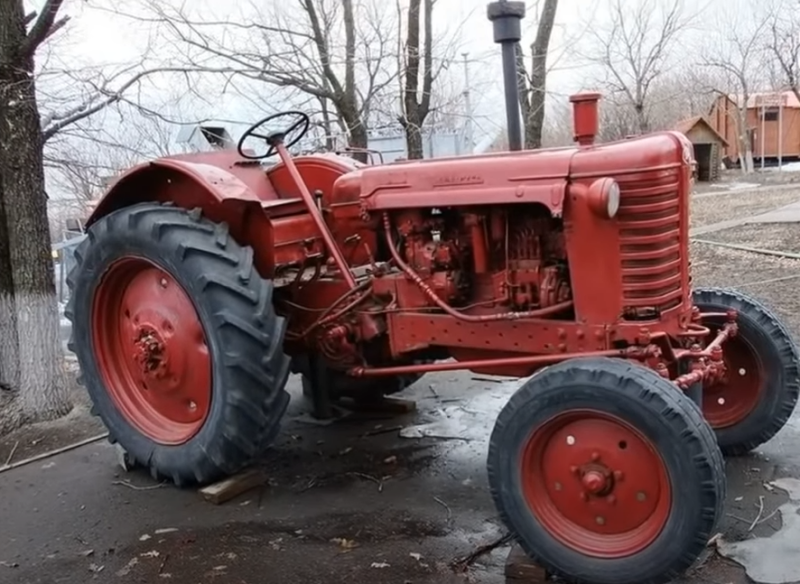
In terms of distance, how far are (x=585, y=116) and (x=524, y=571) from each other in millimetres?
1625

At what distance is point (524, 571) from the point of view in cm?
292

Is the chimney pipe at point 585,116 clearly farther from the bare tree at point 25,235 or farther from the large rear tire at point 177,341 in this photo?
the bare tree at point 25,235

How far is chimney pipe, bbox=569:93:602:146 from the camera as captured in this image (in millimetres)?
3158

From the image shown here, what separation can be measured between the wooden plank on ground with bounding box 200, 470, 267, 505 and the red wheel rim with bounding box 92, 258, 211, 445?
10.1 inches

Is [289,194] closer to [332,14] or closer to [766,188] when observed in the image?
[332,14]

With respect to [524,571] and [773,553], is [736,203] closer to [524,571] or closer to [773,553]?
[773,553]

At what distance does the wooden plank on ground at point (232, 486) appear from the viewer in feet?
12.1

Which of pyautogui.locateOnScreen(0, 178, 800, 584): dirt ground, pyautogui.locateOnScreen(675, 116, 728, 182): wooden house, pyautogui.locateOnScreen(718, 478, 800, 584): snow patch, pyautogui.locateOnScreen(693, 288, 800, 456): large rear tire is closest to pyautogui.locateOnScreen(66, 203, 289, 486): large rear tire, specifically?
pyautogui.locateOnScreen(0, 178, 800, 584): dirt ground

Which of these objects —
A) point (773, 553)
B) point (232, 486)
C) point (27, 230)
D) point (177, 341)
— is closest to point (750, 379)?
point (773, 553)

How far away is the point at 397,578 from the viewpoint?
297 cm

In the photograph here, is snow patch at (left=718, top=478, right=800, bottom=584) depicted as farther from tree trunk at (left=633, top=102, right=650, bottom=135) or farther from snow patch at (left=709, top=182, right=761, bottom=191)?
tree trunk at (left=633, top=102, right=650, bottom=135)

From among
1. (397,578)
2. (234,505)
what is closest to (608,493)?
(397,578)

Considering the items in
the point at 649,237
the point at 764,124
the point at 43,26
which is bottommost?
the point at 649,237

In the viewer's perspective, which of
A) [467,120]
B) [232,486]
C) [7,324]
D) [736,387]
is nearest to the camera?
[232,486]
